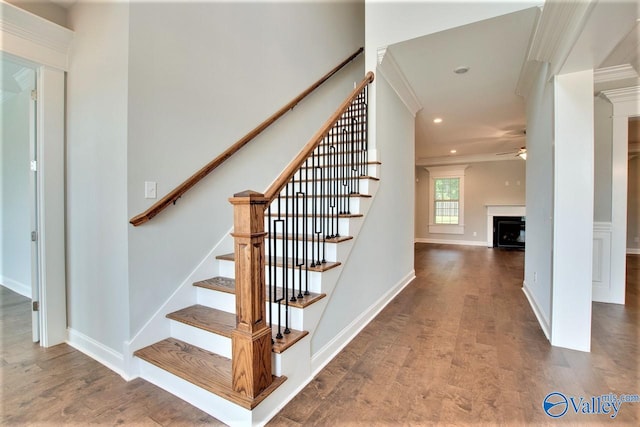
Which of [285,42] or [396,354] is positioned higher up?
[285,42]

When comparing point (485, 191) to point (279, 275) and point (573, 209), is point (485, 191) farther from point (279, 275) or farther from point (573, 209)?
point (279, 275)

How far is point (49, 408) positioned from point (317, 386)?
1504mm

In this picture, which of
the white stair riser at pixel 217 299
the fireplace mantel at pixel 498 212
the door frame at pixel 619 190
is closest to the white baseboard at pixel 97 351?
the white stair riser at pixel 217 299

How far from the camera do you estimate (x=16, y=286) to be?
12.0 ft

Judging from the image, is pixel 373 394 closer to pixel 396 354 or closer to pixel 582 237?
pixel 396 354

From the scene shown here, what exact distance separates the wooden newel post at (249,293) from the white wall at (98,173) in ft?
3.19

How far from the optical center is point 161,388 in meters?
1.78

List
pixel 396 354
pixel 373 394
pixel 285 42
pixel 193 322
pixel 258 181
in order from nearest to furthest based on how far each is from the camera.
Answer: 1. pixel 373 394
2. pixel 193 322
3. pixel 396 354
4. pixel 258 181
5. pixel 285 42

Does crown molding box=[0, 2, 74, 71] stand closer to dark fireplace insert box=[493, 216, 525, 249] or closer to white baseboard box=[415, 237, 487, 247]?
white baseboard box=[415, 237, 487, 247]

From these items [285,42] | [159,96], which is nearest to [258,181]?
[159,96]

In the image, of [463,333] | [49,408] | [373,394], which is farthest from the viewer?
[463,333]

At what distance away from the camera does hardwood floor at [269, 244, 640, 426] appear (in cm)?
154

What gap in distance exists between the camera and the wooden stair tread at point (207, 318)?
1.85 metres

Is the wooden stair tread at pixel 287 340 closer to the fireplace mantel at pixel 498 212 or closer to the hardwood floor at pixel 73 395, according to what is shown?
the hardwood floor at pixel 73 395
